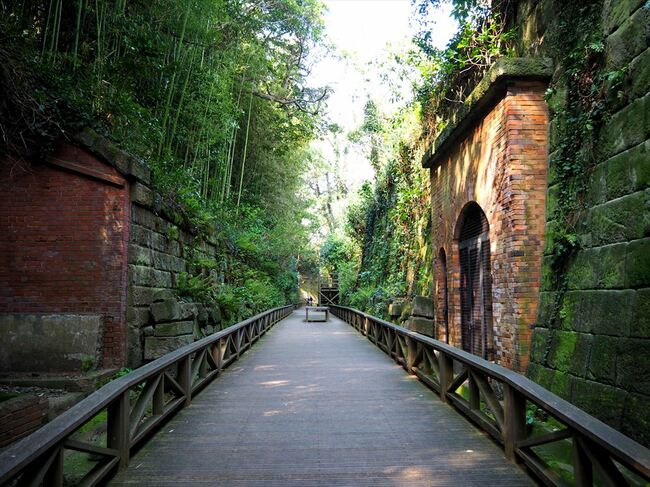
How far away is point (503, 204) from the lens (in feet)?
19.0

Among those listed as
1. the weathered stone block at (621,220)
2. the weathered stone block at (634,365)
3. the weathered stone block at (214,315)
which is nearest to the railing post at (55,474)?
the weathered stone block at (634,365)

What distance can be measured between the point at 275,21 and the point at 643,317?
15.1 meters

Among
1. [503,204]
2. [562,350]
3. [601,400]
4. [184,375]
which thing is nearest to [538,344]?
[562,350]

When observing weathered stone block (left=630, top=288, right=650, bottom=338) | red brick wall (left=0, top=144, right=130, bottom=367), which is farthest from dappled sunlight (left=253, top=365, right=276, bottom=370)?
weathered stone block (left=630, top=288, right=650, bottom=338)

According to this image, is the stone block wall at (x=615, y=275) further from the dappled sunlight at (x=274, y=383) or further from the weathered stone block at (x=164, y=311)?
the weathered stone block at (x=164, y=311)

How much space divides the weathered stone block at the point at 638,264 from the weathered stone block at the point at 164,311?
561 cm

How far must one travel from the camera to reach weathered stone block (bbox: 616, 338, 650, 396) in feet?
11.0

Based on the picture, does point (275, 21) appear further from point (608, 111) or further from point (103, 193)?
point (608, 111)

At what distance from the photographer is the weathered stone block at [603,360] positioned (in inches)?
Result: 146

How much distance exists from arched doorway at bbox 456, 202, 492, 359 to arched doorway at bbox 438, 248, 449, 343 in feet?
2.39

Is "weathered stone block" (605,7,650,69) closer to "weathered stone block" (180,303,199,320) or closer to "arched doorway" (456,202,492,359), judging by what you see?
"arched doorway" (456,202,492,359)

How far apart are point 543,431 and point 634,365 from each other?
102 centimetres

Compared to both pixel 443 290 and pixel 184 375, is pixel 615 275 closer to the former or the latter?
pixel 184 375

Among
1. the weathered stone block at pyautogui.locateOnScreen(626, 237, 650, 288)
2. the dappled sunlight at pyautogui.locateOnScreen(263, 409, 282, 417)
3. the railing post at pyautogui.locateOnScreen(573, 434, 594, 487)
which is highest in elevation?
the weathered stone block at pyautogui.locateOnScreen(626, 237, 650, 288)
